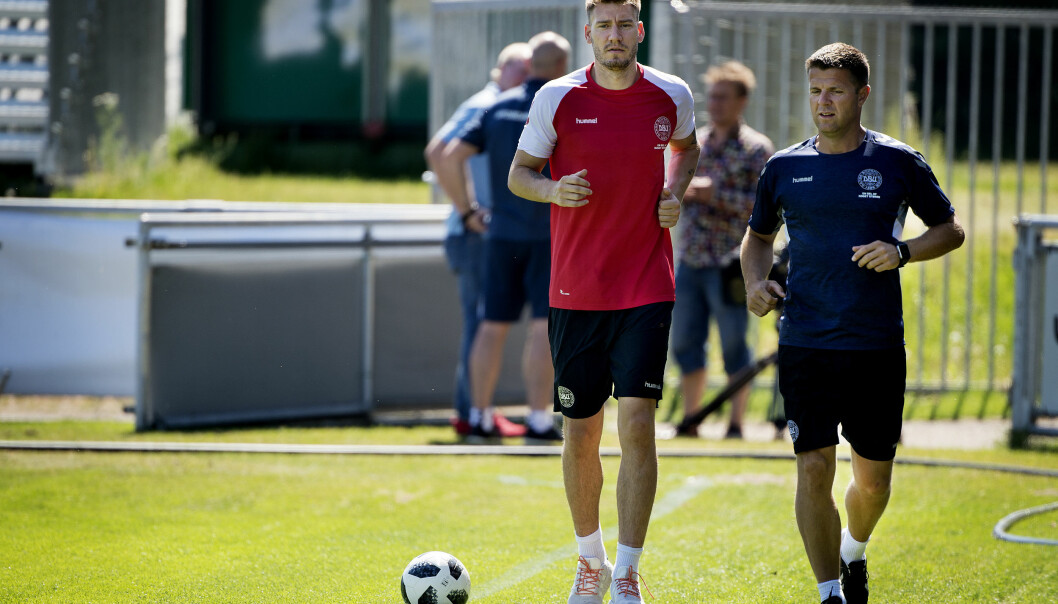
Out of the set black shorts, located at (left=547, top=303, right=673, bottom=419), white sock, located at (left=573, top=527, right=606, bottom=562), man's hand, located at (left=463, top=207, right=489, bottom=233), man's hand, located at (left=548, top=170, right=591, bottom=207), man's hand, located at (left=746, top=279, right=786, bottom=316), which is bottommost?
white sock, located at (left=573, top=527, right=606, bottom=562)

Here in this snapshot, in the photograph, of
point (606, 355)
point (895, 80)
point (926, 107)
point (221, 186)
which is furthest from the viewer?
point (221, 186)

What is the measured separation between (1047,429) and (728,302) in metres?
2.25

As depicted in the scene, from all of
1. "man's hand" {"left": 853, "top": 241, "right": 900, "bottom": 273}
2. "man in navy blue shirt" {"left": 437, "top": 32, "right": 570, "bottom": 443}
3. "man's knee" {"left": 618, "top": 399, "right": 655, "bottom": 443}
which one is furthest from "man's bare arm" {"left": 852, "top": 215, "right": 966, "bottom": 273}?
"man in navy blue shirt" {"left": 437, "top": 32, "right": 570, "bottom": 443}

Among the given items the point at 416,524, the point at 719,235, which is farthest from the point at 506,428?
the point at 416,524

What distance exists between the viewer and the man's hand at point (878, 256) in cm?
432

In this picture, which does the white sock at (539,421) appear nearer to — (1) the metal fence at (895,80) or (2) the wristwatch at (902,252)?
(1) the metal fence at (895,80)

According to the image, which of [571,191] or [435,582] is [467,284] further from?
[435,582]

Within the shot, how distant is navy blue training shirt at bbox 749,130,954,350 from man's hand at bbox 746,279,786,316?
3.8 inches

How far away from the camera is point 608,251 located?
4.82 m

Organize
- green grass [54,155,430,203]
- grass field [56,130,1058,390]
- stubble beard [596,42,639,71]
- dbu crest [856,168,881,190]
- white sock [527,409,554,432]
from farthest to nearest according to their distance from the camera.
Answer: green grass [54,155,430,203]
grass field [56,130,1058,390]
white sock [527,409,554,432]
stubble beard [596,42,639,71]
dbu crest [856,168,881,190]

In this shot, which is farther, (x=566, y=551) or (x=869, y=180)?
(x=566, y=551)

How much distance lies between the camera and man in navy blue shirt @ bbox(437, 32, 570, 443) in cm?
798

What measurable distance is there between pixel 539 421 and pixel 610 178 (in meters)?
3.73

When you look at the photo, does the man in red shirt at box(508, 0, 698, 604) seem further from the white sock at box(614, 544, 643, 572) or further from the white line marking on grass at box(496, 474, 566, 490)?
the white line marking on grass at box(496, 474, 566, 490)
